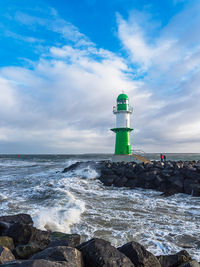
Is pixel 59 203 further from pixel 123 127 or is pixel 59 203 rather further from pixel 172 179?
pixel 123 127

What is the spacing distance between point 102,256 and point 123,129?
1608 centimetres

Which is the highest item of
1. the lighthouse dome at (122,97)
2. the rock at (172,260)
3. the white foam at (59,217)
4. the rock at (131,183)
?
the lighthouse dome at (122,97)

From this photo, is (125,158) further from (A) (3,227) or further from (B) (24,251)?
(B) (24,251)

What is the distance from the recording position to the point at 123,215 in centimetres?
561

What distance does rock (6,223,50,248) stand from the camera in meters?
3.57

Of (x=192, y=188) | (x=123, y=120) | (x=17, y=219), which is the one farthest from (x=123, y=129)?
(x=17, y=219)

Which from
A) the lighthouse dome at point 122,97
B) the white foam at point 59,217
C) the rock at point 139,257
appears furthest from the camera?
the lighthouse dome at point 122,97

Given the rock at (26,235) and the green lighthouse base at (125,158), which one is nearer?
the rock at (26,235)

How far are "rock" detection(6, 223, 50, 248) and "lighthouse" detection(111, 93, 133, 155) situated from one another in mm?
14818

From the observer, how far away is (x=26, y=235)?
A: 3.58 metres

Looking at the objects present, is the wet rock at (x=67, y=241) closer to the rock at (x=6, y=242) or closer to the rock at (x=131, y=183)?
the rock at (x=6, y=242)

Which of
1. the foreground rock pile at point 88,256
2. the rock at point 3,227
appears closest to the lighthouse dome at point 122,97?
the rock at point 3,227

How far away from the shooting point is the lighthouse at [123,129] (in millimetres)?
18203

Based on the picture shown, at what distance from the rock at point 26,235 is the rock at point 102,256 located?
1.42 metres
